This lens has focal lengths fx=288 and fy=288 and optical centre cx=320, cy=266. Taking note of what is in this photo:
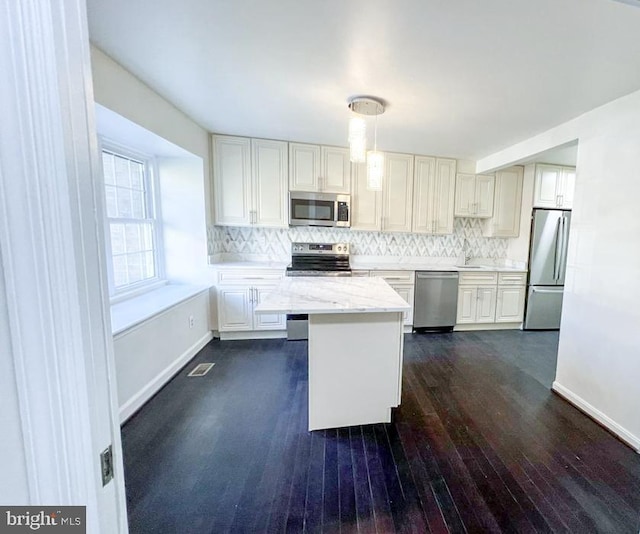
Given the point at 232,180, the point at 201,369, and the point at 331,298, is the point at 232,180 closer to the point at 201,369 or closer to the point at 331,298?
the point at 201,369

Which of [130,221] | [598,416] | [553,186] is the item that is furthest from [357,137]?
[553,186]

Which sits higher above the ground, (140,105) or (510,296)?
(140,105)

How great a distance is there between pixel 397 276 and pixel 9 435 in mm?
3632

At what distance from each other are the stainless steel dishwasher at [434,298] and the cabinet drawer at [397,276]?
11 cm

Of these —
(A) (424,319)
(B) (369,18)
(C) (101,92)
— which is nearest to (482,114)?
(B) (369,18)

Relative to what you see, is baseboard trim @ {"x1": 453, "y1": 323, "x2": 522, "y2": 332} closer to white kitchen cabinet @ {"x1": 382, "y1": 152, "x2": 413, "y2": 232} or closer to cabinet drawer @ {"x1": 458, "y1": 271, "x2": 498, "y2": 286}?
cabinet drawer @ {"x1": 458, "y1": 271, "x2": 498, "y2": 286}

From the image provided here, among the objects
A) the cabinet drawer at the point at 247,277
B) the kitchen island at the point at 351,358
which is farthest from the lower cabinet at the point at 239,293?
the kitchen island at the point at 351,358

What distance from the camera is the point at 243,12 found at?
144 centimetres

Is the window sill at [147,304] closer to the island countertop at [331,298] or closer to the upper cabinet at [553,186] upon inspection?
the island countertop at [331,298]

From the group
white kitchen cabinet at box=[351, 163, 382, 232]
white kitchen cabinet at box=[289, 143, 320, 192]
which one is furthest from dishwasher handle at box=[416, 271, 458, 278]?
white kitchen cabinet at box=[289, 143, 320, 192]

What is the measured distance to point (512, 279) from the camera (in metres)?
3.97

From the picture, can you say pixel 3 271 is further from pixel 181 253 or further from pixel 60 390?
pixel 181 253

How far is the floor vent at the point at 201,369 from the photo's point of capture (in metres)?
2.71

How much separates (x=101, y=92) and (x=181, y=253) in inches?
71.9
